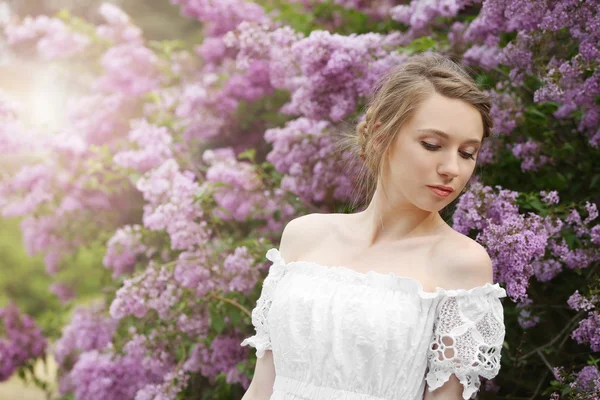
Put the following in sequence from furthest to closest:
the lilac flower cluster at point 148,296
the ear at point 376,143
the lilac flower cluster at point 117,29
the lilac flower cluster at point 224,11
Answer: the lilac flower cluster at point 117,29
the lilac flower cluster at point 224,11
the lilac flower cluster at point 148,296
the ear at point 376,143

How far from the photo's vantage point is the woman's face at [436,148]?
5.26 ft

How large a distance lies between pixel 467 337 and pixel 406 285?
167mm

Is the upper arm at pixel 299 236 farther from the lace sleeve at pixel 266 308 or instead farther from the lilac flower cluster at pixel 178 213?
the lilac flower cluster at pixel 178 213

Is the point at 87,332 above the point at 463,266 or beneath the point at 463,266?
beneath

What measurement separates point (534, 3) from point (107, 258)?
7.29 feet

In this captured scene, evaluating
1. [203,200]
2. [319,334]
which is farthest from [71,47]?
[319,334]

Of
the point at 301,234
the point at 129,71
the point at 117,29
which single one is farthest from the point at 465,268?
the point at 117,29

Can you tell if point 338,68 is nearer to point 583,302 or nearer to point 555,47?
point 555,47

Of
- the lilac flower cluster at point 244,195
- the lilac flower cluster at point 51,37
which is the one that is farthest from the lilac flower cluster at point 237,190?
the lilac flower cluster at point 51,37

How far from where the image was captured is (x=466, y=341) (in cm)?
156

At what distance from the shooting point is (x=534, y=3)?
239 centimetres

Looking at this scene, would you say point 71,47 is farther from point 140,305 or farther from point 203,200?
point 140,305

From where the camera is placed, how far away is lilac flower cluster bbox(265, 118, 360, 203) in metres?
2.96

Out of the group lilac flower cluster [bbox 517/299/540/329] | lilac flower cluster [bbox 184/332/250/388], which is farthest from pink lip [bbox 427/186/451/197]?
lilac flower cluster [bbox 184/332/250/388]
